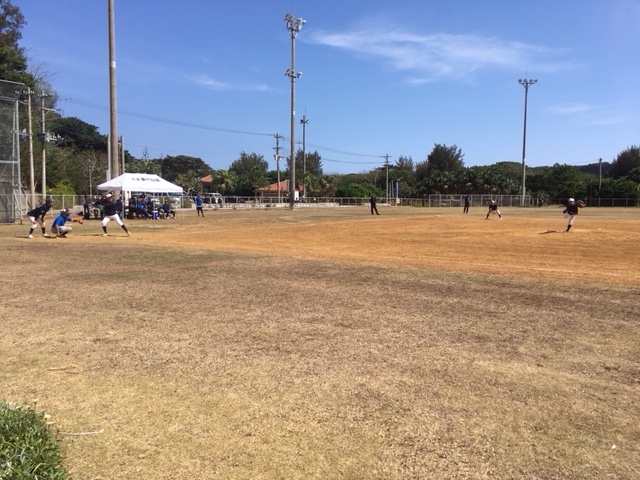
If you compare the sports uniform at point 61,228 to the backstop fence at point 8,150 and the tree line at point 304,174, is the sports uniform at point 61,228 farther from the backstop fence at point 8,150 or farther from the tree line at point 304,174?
the tree line at point 304,174

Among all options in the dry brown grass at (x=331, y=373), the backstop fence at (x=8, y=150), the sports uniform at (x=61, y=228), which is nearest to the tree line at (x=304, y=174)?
the backstop fence at (x=8, y=150)

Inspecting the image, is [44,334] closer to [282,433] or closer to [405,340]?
[282,433]

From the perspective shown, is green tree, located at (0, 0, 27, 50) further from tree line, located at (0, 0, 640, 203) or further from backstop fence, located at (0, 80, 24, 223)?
backstop fence, located at (0, 80, 24, 223)

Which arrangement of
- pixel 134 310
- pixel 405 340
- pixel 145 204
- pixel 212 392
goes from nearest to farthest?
pixel 212 392 → pixel 405 340 → pixel 134 310 → pixel 145 204

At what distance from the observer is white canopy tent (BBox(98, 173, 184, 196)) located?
29.8 metres

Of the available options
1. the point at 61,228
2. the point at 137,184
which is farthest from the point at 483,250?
the point at 137,184

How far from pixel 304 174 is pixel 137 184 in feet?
224

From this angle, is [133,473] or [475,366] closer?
[133,473]

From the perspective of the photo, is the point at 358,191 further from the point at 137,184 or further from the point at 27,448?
the point at 27,448

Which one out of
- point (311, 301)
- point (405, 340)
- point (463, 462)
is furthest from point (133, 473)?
point (311, 301)

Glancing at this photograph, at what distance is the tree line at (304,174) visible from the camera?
59.0 metres

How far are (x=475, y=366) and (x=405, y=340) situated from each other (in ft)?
3.39

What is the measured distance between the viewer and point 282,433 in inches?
138

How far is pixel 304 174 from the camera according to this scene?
320 feet
